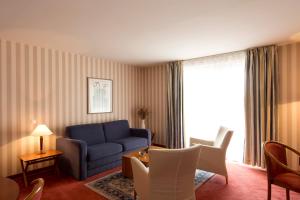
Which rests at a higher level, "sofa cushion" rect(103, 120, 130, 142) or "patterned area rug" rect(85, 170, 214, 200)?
"sofa cushion" rect(103, 120, 130, 142)

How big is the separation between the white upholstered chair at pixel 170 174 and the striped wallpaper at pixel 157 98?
3247mm

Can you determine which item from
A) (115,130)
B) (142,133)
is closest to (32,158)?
(115,130)

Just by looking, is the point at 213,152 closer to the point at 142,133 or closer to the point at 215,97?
the point at 215,97

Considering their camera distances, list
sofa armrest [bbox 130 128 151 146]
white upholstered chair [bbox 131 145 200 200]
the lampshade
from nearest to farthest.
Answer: white upholstered chair [bbox 131 145 200 200], the lampshade, sofa armrest [bbox 130 128 151 146]

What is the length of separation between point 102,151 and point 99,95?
1.66 metres

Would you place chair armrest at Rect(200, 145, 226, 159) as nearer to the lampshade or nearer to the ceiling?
the ceiling

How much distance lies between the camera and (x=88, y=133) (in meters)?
3.93

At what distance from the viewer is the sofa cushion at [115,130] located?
4.34m

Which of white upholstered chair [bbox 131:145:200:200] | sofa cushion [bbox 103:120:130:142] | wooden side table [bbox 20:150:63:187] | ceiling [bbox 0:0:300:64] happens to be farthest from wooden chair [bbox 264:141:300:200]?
wooden side table [bbox 20:150:63:187]

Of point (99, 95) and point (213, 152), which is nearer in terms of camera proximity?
point (213, 152)

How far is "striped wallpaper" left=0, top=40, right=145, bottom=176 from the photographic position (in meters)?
3.16

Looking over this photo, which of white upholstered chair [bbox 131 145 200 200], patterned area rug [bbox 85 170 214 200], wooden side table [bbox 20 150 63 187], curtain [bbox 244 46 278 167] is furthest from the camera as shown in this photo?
curtain [bbox 244 46 278 167]

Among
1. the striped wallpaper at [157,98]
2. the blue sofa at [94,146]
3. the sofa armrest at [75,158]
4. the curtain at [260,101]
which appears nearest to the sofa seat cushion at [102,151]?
the blue sofa at [94,146]

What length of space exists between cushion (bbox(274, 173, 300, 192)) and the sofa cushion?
330 centimetres
